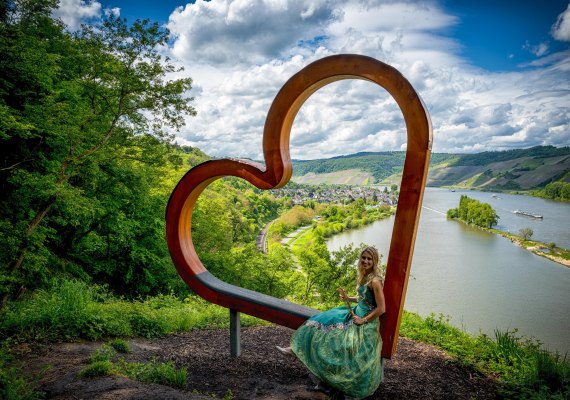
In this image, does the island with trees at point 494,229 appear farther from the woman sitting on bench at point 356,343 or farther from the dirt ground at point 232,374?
the woman sitting on bench at point 356,343

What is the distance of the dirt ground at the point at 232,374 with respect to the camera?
3.89 meters

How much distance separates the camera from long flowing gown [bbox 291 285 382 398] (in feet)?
13.2

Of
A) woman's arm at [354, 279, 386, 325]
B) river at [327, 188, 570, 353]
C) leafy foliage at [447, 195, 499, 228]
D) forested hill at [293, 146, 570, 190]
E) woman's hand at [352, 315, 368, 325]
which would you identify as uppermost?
forested hill at [293, 146, 570, 190]

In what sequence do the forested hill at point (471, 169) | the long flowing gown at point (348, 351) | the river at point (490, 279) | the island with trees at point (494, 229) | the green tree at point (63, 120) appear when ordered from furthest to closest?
the forested hill at point (471, 169) < the island with trees at point (494, 229) < the river at point (490, 279) < the green tree at point (63, 120) < the long flowing gown at point (348, 351)

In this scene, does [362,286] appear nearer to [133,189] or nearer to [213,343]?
[213,343]

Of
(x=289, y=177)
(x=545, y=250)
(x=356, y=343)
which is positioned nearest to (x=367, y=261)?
(x=356, y=343)

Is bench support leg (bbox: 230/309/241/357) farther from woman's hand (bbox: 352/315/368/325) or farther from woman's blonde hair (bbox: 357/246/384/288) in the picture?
woman's blonde hair (bbox: 357/246/384/288)

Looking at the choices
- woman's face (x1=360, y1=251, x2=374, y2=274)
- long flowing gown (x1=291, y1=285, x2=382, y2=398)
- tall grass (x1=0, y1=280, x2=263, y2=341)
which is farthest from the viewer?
tall grass (x1=0, y1=280, x2=263, y2=341)

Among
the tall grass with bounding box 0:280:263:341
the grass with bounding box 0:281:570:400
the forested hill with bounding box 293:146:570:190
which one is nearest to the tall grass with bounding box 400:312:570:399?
the grass with bounding box 0:281:570:400

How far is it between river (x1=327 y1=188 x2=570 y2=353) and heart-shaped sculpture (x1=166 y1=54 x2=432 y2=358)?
13.5m

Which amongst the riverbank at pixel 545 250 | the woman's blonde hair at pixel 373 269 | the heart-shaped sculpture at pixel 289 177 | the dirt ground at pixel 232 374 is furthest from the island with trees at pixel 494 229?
the woman's blonde hair at pixel 373 269

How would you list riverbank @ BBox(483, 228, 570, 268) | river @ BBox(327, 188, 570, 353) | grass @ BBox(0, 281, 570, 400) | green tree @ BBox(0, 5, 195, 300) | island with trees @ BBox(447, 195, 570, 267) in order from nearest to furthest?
grass @ BBox(0, 281, 570, 400), green tree @ BBox(0, 5, 195, 300), river @ BBox(327, 188, 570, 353), riverbank @ BBox(483, 228, 570, 268), island with trees @ BBox(447, 195, 570, 267)

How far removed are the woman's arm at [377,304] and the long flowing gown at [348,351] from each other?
0.23ft

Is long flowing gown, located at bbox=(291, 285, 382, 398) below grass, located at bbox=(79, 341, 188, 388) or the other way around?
the other way around
